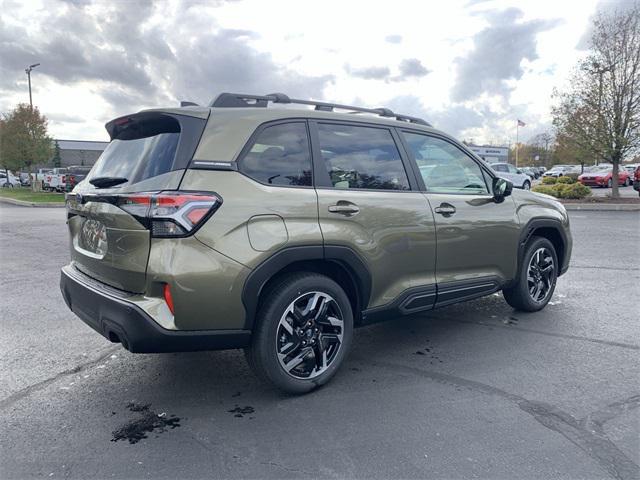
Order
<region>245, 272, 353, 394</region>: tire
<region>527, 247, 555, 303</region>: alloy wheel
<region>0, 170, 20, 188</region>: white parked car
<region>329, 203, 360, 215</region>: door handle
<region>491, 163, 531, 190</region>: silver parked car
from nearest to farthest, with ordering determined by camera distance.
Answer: <region>245, 272, 353, 394</region>: tire, <region>329, 203, 360, 215</region>: door handle, <region>527, 247, 555, 303</region>: alloy wheel, <region>491, 163, 531, 190</region>: silver parked car, <region>0, 170, 20, 188</region>: white parked car

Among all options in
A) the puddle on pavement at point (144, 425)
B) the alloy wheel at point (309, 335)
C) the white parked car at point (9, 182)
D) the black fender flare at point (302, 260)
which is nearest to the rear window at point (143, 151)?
the black fender flare at point (302, 260)

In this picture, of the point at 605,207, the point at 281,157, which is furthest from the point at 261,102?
the point at 605,207

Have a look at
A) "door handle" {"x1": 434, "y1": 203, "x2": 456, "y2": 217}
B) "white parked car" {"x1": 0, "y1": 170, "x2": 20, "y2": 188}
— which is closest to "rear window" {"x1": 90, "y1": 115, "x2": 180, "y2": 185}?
"door handle" {"x1": 434, "y1": 203, "x2": 456, "y2": 217}

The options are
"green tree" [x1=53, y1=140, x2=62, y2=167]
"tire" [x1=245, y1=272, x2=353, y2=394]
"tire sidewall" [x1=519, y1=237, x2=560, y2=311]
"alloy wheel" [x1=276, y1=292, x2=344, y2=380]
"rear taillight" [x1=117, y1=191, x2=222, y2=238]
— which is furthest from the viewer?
"green tree" [x1=53, y1=140, x2=62, y2=167]

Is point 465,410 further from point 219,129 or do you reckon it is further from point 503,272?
point 219,129

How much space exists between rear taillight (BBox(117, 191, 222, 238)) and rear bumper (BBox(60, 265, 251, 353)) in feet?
1.58

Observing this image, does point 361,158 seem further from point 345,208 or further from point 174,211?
point 174,211

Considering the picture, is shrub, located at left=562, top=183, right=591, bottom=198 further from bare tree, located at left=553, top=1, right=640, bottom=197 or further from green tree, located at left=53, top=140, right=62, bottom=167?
green tree, located at left=53, top=140, right=62, bottom=167

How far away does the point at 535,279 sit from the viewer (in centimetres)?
519

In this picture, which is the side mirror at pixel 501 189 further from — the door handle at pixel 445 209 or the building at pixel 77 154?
the building at pixel 77 154

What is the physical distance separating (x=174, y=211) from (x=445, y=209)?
88.0 inches

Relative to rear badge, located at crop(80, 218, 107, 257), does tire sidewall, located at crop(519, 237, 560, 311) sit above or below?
below

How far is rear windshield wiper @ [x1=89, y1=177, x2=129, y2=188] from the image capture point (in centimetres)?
321

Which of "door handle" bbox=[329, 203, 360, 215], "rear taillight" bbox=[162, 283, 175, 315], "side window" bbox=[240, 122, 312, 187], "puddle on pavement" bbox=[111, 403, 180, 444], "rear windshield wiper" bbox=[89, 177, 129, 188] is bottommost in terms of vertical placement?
"puddle on pavement" bbox=[111, 403, 180, 444]
